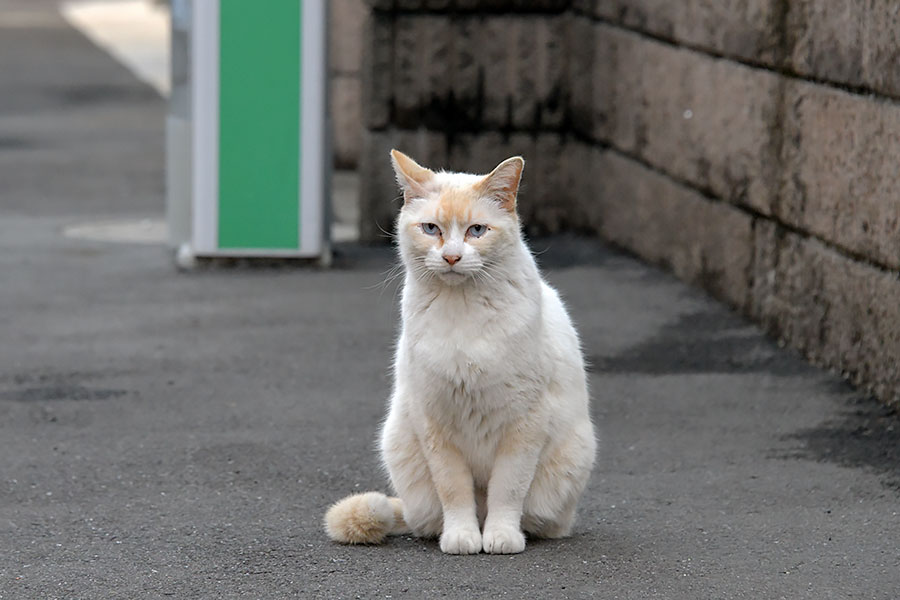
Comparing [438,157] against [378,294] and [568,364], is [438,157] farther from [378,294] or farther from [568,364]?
[568,364]

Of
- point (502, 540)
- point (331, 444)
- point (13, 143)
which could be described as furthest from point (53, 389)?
point (13, 143)

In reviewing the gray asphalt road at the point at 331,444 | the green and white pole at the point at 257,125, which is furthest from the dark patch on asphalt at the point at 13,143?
the green and white pole at the point at 257,125

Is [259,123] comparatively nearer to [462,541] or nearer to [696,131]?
[696,131]

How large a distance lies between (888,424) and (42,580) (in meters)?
3.40

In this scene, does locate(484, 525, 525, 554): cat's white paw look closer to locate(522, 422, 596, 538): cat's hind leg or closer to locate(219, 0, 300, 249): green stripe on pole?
locate(522, 422, 596, 538): cat's hind leg

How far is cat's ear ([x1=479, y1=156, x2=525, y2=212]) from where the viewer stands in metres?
4.77

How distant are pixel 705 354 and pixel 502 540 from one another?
3145 mm

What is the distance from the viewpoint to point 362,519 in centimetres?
491

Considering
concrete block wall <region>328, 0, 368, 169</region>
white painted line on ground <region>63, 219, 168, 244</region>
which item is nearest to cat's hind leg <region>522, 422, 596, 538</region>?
white painted line on ground <region>63, 219, 168, 244</region>

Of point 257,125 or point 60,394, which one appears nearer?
point 60,394

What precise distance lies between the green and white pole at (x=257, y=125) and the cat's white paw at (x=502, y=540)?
518cm

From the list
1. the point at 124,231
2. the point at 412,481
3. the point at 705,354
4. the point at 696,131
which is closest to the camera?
the point at 412,481

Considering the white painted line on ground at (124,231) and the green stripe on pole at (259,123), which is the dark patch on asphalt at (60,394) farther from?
the white painted line on ground at (124,231)

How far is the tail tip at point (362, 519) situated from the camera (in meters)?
4.91
